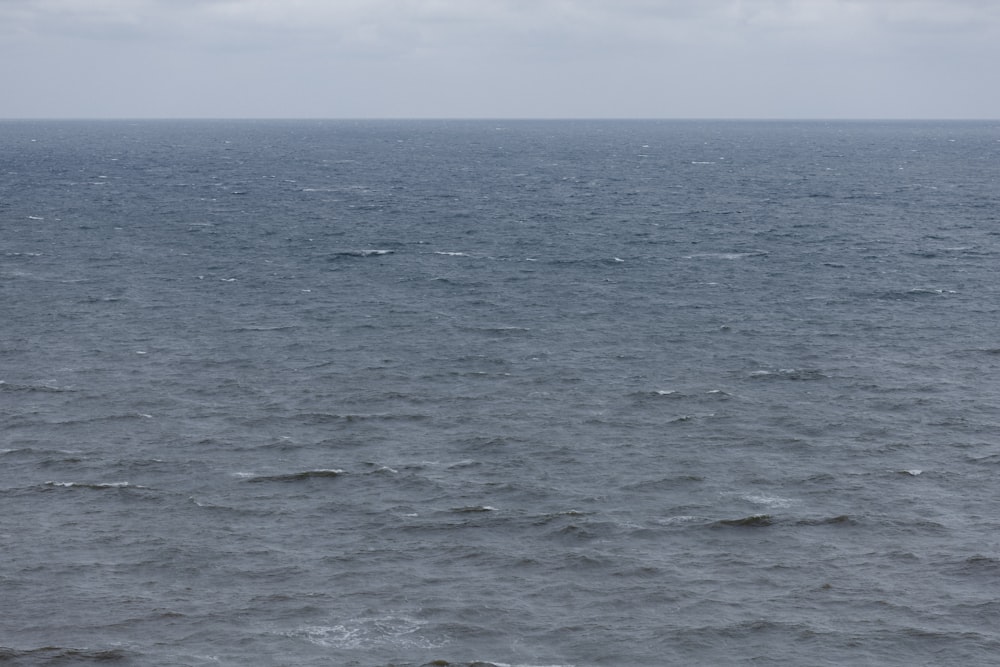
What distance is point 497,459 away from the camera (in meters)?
56.0

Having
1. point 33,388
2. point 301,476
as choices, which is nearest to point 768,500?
point 301,476

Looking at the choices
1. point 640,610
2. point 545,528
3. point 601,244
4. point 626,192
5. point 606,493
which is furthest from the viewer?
point 626,192

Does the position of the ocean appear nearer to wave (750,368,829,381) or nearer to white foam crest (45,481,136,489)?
white foam crest (45,481,136,489)

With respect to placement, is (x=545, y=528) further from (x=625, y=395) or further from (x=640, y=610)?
(x=625, y=395)

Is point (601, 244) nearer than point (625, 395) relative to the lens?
No

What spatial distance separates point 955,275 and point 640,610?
71.2 meters

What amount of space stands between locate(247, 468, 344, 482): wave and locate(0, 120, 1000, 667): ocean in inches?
5.8

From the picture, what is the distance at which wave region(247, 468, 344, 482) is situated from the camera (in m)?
53.2

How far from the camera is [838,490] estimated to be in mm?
52062

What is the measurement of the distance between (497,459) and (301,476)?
9617 mm

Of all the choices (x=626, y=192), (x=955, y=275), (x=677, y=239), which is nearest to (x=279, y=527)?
(x=955, y=275)

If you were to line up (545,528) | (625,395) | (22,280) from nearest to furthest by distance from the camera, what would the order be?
(545,528), (625,395), (22,280)

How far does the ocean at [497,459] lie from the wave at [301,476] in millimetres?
148

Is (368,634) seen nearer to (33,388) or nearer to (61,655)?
(61,655)
